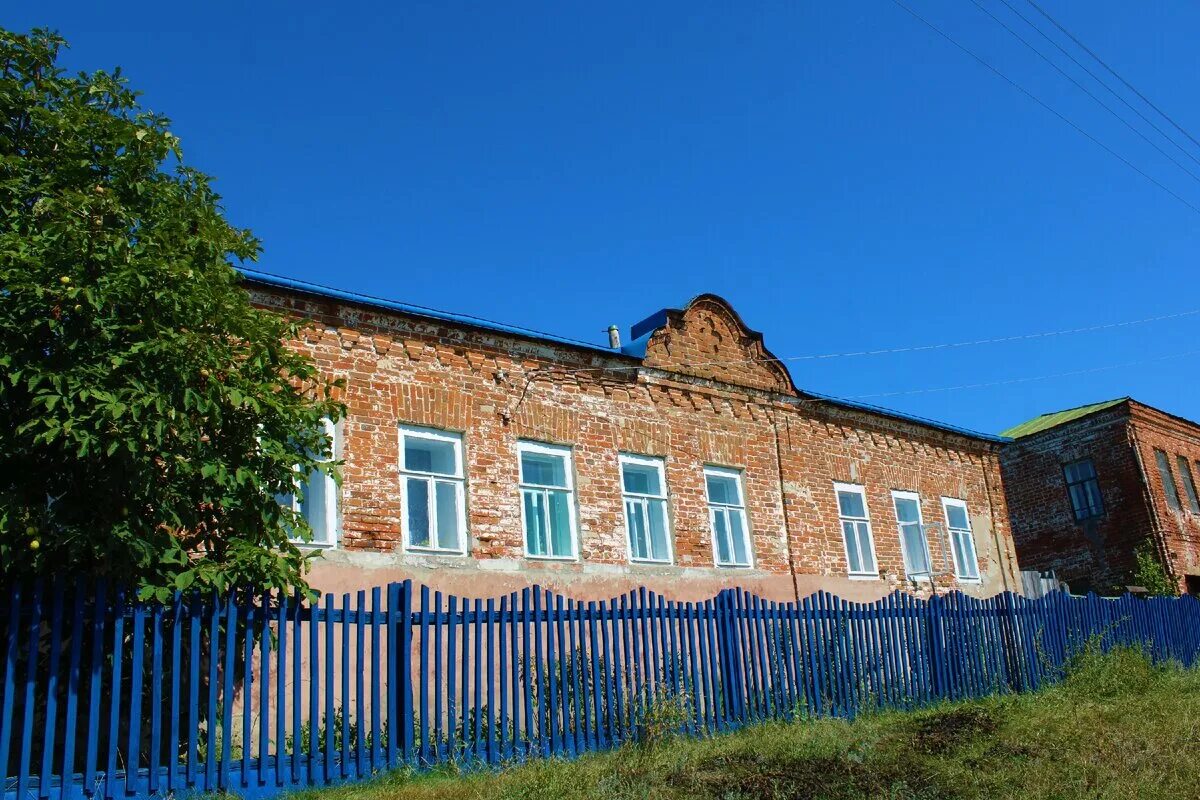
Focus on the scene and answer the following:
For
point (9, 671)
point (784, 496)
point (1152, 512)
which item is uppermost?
point (1152, 512)

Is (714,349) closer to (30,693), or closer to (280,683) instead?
(280,683)

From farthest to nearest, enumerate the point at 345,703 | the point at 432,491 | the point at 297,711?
1. the point at 432,491
2. the point at 345,703
3. the point at 297,711

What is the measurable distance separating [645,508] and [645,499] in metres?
0.12

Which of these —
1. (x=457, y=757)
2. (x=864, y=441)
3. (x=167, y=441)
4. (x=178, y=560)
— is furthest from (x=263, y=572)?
(x=864, y=441)

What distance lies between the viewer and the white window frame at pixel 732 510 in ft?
44.5

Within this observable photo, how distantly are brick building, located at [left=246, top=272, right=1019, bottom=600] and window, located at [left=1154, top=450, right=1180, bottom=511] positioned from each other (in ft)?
30.8

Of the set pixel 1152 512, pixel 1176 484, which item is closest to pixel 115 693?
pixel 1152 512

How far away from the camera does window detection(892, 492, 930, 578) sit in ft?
53.8

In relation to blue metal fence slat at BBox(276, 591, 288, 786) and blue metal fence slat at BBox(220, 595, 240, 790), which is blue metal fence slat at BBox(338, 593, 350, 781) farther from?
blue metal fence slat at BBox(220, 595, 240, 790)

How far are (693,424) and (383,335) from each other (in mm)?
4773

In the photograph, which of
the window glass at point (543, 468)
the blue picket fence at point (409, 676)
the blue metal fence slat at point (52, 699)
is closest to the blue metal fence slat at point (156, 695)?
the blue picket fence at point (409, 676)

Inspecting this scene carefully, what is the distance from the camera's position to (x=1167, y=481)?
24.5m

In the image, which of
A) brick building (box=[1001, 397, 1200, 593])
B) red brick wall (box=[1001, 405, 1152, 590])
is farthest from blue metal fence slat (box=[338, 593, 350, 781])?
red brick wall (box=[1001, 405, 1152, 590])

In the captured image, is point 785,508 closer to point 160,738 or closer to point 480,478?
point 480,478
